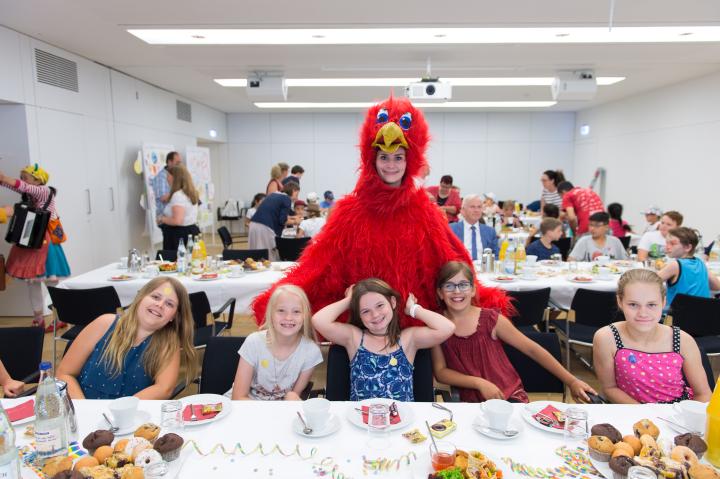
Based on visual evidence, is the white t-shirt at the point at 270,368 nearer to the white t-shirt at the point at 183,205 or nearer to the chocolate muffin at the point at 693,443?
the chocolate muffin at the point at 693,443

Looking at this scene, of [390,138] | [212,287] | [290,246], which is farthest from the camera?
[290,246]

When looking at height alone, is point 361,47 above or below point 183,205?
above

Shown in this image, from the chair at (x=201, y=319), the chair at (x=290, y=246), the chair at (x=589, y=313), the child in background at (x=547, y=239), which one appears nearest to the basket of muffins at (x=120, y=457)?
the chair at (x=201, y=319)

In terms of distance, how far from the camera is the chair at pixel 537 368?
2.33 m

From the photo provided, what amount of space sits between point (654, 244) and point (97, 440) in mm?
4920

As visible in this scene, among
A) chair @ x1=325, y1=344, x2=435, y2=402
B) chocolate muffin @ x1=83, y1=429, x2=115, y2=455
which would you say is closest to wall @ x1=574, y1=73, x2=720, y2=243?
chair @ x1=325, y1=344, x2=435, y2=402

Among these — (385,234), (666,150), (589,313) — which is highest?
(666,150)

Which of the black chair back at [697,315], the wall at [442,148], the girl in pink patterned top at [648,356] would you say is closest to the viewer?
the girl in pink patterned top at [648,356]

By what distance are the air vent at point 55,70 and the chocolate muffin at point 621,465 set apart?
588cm


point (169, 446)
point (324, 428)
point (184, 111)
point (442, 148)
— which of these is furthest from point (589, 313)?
point (442, 148)

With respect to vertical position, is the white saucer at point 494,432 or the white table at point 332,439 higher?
the white saucer at point 494,432

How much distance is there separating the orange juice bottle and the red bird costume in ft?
3.79

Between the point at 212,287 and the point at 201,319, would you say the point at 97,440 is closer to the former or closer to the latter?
the point at 201,319

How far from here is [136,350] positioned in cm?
214
